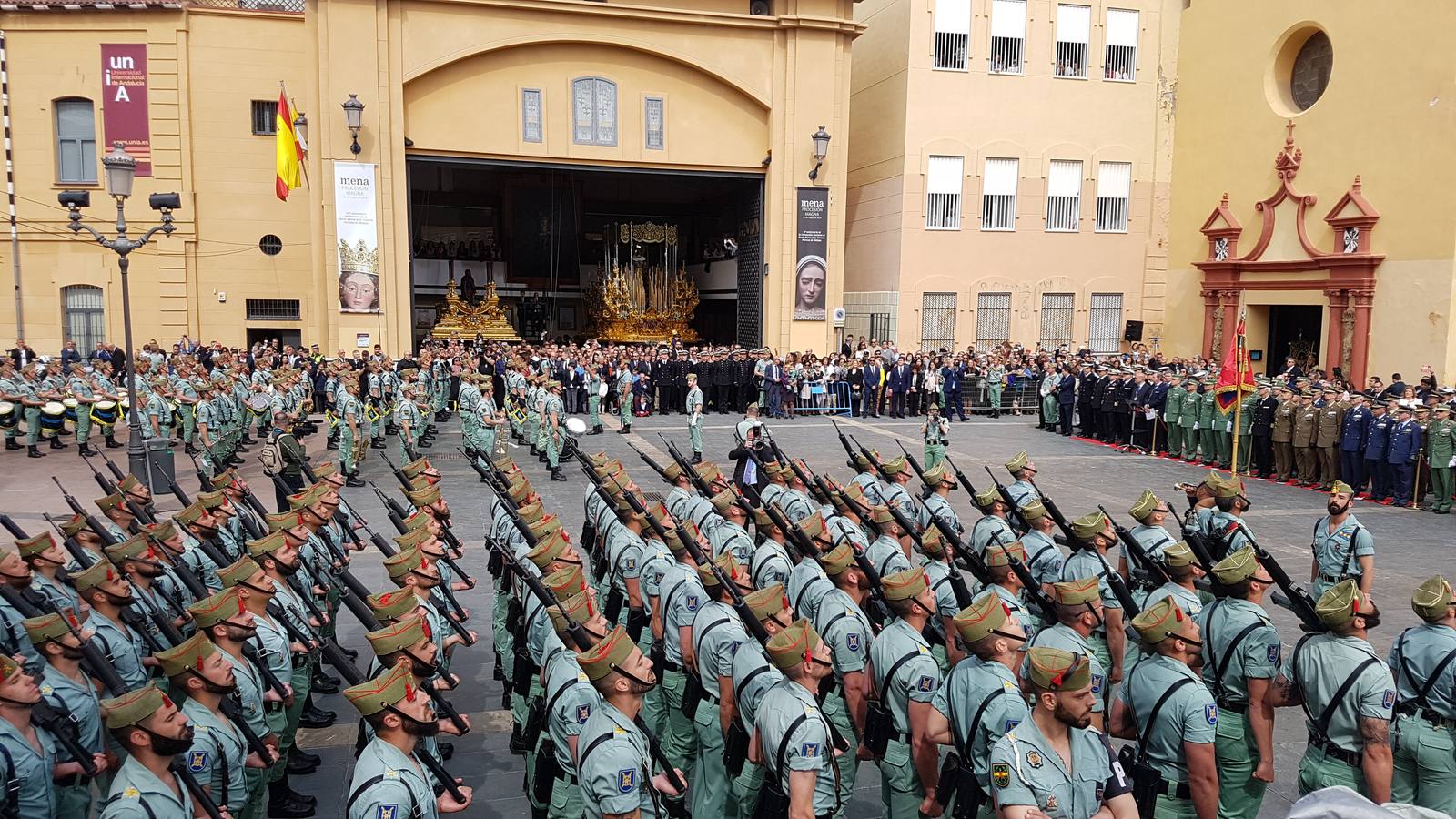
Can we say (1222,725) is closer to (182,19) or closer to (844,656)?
(844,656)

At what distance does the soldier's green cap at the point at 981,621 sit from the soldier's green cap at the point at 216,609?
4022mm

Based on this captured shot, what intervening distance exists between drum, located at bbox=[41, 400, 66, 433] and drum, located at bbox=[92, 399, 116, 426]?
0.54 meters

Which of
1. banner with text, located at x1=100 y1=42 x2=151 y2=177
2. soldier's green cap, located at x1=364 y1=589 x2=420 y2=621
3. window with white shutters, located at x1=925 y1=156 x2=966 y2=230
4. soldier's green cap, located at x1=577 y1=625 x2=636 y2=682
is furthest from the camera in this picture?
window with white shutters, located at x1=925 y1=156 x2=966 y2=230

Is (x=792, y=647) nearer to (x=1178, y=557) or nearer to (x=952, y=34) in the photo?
(x=1178, y=557)

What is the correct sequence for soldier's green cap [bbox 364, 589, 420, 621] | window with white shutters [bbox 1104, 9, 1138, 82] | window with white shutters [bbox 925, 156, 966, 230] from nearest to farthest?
soldier's green cap [bbox 364, 589, 420, 621] < window with white shutters [bbox 925, 156, 966, 230] < window with white shutters [bbox 1104, 9, 1138, 82]

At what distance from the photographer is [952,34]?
30188 mm

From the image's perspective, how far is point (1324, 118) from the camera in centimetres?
2636

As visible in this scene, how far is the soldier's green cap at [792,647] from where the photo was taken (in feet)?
15.1

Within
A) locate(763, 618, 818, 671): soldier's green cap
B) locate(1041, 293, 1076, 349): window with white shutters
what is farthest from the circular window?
locate(763, 618, 818, 671): soldier's green cap

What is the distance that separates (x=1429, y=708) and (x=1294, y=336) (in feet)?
89.3

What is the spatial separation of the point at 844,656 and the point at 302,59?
2897cm

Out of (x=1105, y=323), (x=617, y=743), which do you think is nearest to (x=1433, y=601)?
(x=617, y=743)

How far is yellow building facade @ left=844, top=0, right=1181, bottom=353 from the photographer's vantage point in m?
30.4

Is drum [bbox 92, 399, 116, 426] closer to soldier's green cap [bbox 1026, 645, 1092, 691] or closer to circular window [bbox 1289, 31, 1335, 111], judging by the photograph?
soldier's green cap [bbox 1026, 645, 1092, 691]
